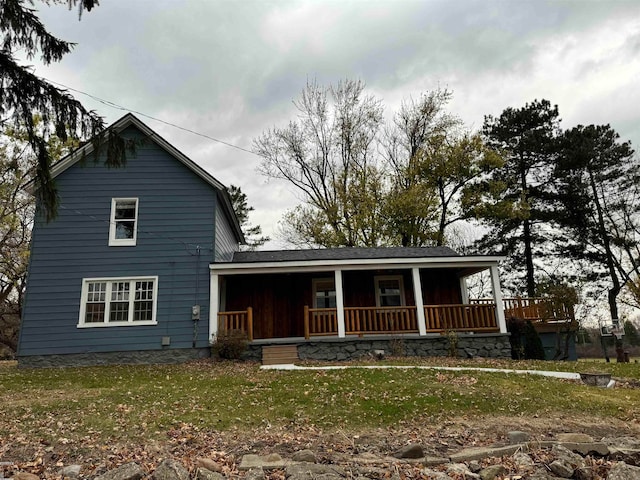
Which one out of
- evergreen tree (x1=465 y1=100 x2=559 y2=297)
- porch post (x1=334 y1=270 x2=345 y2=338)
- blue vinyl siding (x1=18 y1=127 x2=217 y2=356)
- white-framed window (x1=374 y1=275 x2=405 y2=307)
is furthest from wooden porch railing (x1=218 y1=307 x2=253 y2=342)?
evergreen tree (x1=465 y1=100 x2=559 y2=297)

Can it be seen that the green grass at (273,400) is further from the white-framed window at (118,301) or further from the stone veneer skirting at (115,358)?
the white-framed window at (118,301)

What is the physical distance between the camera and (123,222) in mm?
12930

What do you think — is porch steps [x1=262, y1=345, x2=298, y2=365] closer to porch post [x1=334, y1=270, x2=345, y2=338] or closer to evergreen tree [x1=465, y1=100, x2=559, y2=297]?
porch post [x1=334, y1=270, x2=345, y2=338]

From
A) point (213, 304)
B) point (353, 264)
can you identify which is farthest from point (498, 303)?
point (213, 304)

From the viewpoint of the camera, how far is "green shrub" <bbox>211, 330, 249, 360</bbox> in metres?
11.8

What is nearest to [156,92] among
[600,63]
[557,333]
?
[600,63]

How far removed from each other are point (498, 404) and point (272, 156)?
21.2m

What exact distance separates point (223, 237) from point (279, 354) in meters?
5.18

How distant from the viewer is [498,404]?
22.0ft

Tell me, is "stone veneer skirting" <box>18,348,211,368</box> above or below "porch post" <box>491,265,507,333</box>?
below

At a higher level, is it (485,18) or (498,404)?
(485,18)

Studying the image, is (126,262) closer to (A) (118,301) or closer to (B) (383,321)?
(A) (118,301)

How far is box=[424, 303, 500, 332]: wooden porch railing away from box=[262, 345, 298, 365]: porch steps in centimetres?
437

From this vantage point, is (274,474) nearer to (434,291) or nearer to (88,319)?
(88,319)
